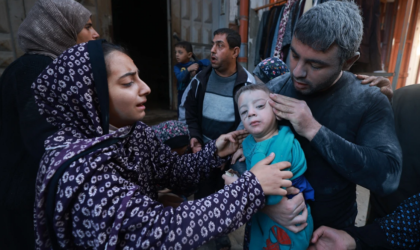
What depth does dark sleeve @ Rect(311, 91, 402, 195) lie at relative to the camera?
1.09m

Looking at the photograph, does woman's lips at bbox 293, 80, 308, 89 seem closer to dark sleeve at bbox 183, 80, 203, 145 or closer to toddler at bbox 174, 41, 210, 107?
dark sleeve at bbox 183, 80, 203, 145

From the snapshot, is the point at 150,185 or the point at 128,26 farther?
the point at 128,26

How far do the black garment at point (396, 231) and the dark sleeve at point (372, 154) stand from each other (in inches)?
11.7

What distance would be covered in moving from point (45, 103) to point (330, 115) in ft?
4.75

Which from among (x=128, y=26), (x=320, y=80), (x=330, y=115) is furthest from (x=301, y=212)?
(x=128, y=26)

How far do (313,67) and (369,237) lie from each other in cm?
100

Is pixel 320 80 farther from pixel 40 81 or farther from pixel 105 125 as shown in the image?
pixel 40 81

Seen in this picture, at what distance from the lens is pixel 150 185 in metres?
1.40

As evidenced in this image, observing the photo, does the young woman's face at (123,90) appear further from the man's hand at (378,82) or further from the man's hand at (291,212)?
the man's hand at (378,82)

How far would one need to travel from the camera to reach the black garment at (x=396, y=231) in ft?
4.01

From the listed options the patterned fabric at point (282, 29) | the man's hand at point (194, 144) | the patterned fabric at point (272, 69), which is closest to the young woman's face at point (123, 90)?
the man's hand at point (194, 144)

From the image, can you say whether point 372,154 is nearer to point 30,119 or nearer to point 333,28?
point 333,28

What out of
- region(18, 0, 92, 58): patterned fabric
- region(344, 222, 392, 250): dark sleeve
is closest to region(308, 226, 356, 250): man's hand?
region(344, 222, 392, 250): dark sleeve

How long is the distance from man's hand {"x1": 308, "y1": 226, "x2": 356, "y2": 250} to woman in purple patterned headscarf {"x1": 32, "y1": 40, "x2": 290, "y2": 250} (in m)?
0.45
